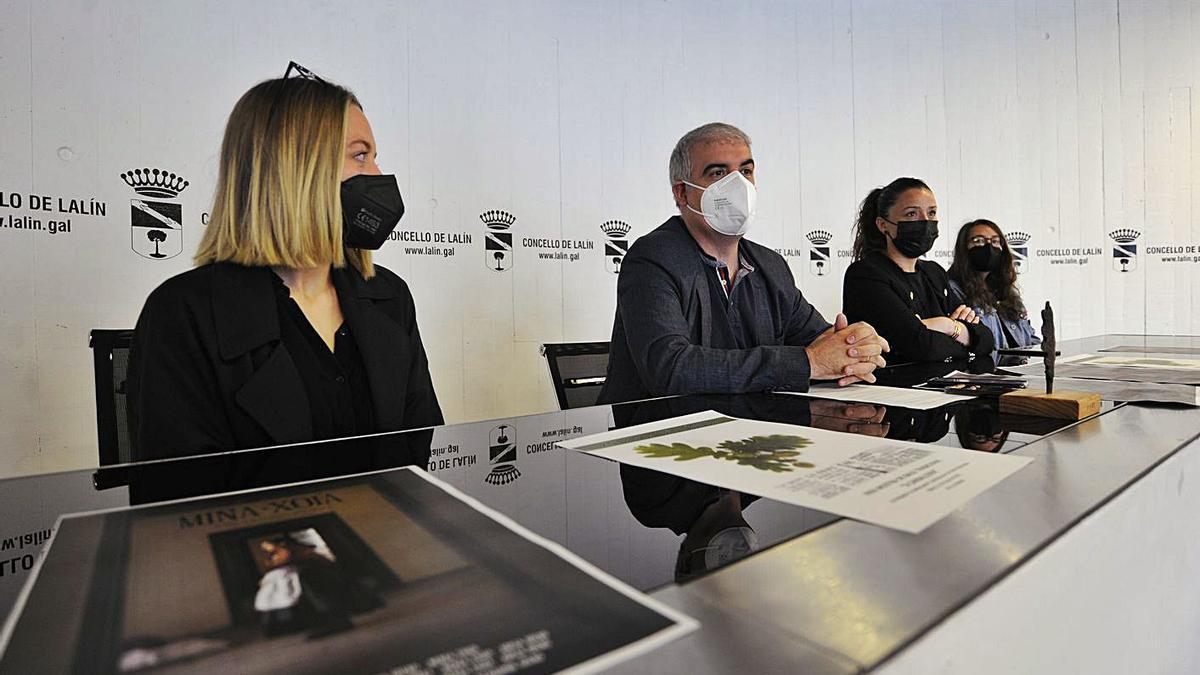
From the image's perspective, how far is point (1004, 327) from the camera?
2.89m

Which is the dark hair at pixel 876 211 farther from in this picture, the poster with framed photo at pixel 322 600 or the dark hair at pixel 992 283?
the poster with framed photo at pixel 322 600

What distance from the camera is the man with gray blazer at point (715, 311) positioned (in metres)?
1.30

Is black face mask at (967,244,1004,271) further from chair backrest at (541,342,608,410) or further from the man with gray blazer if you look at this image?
chair backrest at (541,342,608,410)

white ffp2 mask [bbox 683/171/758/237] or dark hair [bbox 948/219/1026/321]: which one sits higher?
white ffp2 mask [bbox 683/171/758/237]

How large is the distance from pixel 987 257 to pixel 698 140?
5.76 feet

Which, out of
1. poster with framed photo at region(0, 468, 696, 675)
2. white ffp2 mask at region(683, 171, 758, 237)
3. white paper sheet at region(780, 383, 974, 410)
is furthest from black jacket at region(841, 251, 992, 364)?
poster with framed photo at region(0, 468, 696, 675)

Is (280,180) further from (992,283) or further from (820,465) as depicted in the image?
(992,283)

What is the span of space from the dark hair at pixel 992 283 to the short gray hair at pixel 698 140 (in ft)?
5.34

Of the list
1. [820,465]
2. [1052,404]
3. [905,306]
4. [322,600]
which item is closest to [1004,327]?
[905,306]

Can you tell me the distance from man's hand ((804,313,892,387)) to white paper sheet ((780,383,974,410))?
0.02m

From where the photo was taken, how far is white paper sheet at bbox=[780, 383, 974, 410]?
3.32 feet

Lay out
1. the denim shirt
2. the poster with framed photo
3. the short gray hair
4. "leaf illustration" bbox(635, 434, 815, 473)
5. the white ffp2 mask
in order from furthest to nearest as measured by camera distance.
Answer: the denim shirt, the short gray hair, the white ffp2 mask, "leaf illustration" bbox(635, 434, 815, 473), the poster with framed photo

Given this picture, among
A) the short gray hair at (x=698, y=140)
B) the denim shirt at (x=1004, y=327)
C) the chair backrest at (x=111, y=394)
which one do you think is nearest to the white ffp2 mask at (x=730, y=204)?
the short gray hair at (x=698, y=140)

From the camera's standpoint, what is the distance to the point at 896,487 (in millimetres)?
543
